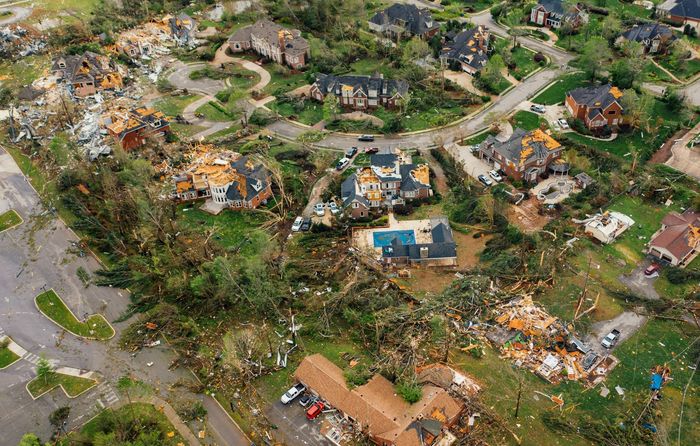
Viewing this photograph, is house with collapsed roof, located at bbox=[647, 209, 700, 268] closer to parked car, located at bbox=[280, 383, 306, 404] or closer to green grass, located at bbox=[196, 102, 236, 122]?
parked car, located at bbox=[280, 383, 306, 404]

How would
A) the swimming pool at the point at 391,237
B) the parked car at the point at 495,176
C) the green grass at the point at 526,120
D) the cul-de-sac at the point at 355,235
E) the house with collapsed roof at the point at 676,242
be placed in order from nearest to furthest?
the cul-de-sac at the point at 355,235 → the house with collapsed roof at the point at 676,242 → the swimming pool at the point at 391,237 → the parked car at the point at 495,176 → the green grass at the point at 526,120

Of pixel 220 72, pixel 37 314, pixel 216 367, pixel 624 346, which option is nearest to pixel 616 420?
pixel 624 346

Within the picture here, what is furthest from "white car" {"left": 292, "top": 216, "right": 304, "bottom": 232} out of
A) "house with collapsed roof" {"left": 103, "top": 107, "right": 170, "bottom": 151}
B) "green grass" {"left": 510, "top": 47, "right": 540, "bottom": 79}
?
"green grass" {"left": 510, "top": 47, "right": 540, "bottom": 79}

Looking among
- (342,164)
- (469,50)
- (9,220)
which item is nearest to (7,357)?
(9,220)

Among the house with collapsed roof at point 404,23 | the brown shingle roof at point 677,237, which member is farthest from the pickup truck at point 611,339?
the house with collapsed roof at point 404,23

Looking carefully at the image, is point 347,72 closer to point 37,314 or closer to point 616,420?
point 37,314

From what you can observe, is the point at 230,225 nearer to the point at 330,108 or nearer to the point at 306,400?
the point at 306,400

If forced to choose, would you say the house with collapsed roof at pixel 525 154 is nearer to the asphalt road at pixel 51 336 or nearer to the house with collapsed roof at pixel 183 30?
the asphalt road at pixel 51 336
